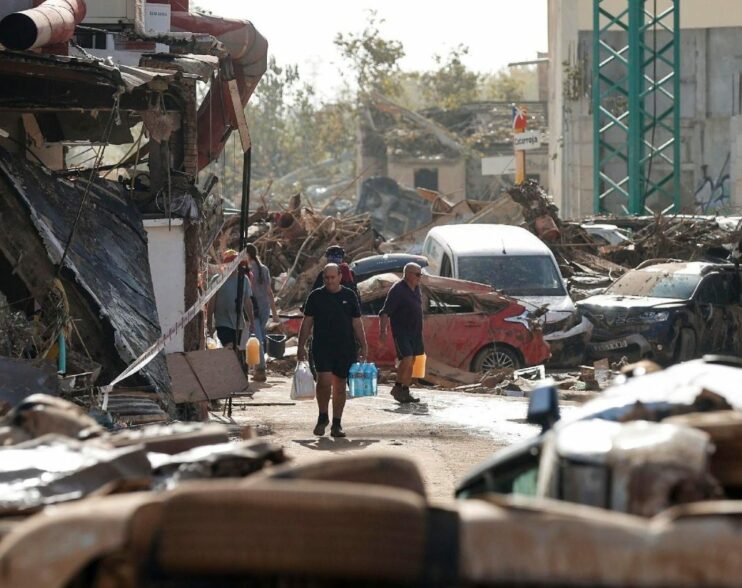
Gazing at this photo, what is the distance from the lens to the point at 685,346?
21172mm

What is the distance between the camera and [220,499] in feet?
9.98

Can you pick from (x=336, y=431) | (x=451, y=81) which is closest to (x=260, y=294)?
Result: (x=336, y=431)

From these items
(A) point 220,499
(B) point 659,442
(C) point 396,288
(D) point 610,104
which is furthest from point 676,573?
(D) point 610,104

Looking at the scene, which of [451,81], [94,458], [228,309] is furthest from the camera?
[451,81]

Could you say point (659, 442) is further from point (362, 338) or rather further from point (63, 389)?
point (362, 338)

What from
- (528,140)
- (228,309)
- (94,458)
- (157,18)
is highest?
(157,18)

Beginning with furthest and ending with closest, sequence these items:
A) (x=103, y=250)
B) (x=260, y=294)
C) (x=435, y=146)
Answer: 1. (x=435, y=146)
2. (x=260, y=294)
3. (x=103, y=250)

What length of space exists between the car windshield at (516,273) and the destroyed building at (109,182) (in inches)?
203

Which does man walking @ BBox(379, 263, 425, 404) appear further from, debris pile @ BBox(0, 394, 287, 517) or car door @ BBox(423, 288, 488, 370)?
debris pile @ BBox(0, 394, 287, 517)

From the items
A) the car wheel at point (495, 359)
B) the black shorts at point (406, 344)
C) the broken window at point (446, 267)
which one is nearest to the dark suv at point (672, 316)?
the car wheel at point (495, 359)

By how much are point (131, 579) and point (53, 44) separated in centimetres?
1030

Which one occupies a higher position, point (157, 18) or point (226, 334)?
point (157, 18)

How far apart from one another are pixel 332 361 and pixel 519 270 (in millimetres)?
9129

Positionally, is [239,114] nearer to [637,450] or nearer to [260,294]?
[260,294]
